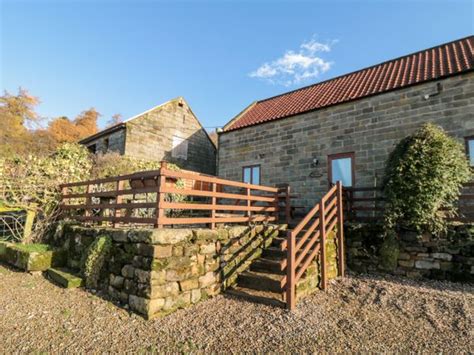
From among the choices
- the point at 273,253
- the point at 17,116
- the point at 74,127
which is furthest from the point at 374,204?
the point at 17,116

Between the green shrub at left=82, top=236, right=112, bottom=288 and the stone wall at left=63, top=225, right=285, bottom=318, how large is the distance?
11 cm

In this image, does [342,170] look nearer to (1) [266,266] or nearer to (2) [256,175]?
(2) [256,175]

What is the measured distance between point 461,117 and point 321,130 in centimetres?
393

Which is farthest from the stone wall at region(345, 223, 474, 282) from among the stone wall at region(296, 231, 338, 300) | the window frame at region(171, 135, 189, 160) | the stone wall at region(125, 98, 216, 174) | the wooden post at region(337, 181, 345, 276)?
the window frame at region(171, 135, 189, 160)

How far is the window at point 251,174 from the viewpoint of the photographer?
37.8 ft

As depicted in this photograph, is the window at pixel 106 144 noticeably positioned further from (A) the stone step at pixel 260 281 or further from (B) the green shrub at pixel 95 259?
(A) the stone step at pixel 260 281

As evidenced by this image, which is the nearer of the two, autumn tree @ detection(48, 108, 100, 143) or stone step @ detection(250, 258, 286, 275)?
stone step @ detection(250, 258, 286, 275)

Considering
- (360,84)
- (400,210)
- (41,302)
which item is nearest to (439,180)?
(400,210)

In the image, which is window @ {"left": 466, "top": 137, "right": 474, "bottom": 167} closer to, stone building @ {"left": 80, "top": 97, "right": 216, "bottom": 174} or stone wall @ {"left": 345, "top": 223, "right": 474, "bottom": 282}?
stone wall @ {"left": 345, "top": 223, "right": 474, "bottom": 282}

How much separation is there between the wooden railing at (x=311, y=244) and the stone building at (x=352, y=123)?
125 inches

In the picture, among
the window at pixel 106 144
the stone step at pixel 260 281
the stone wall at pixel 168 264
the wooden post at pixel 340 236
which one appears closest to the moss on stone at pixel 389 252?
the wooden post at pixel 340 236

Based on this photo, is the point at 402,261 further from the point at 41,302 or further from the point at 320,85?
the point at 320,85

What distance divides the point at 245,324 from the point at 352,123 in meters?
7.63

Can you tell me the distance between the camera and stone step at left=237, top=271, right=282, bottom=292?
4.94 m
